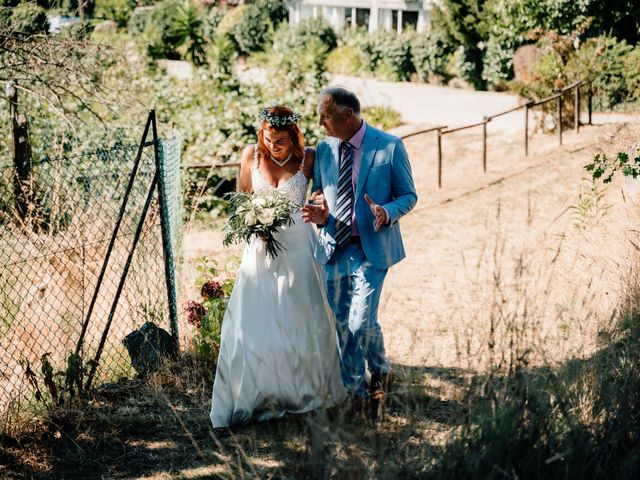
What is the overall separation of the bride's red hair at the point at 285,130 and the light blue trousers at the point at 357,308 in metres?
0.69

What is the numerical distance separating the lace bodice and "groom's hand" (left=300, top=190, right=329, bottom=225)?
0.24 metres

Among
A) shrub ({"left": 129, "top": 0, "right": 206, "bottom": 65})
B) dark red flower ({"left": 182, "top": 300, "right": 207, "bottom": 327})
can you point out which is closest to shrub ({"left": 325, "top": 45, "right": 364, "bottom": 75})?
shrub ({"left": 129, "top": 0, "right": 206, "bottom": 65})

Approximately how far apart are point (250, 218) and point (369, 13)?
39.2 m

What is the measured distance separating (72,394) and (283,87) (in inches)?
389

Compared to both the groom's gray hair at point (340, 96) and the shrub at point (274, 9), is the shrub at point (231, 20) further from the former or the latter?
the groom's gray hair at point (340, 96)

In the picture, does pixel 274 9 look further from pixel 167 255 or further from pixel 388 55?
pixel 167 255

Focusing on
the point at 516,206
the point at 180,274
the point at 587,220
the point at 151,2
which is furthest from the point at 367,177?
the point at 151,2

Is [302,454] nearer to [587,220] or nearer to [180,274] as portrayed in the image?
[180,274]

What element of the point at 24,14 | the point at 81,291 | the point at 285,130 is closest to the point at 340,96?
the point at 285,130

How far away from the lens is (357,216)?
16.5 ft

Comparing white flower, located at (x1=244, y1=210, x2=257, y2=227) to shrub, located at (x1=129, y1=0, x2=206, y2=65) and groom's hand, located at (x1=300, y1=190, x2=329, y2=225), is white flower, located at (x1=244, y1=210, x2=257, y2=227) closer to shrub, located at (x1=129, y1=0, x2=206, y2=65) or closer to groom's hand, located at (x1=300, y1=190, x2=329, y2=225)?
groom's hand, located at (x1=300, y1=190, x2=329, y2=225)

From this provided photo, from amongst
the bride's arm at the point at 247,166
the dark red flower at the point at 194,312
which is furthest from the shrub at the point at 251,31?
the bride's arm at the point at 247,166

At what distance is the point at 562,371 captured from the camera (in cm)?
380

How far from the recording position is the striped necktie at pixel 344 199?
198 inches
